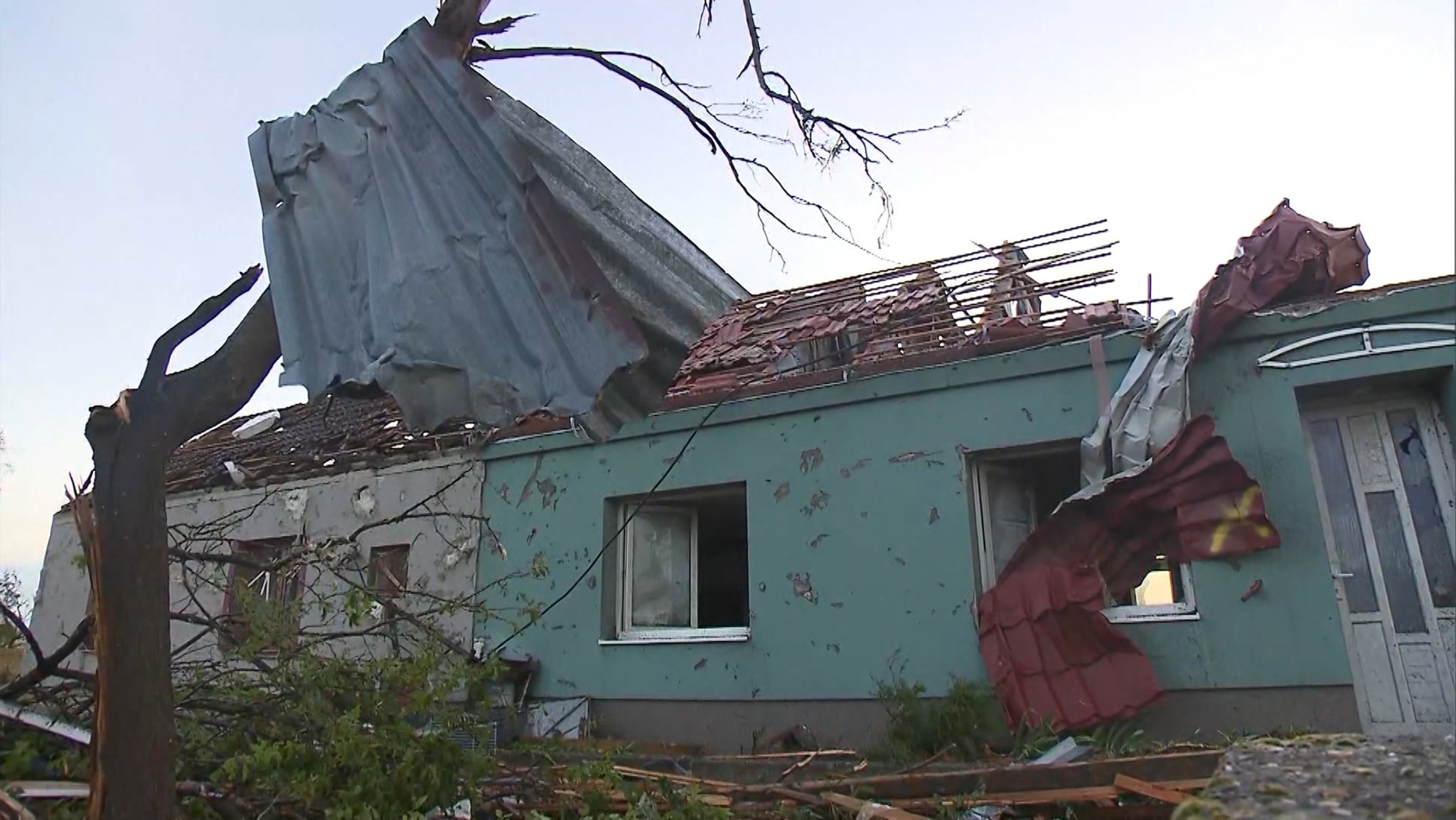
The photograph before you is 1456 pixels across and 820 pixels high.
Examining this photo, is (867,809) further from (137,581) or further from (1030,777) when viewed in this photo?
(137,581)

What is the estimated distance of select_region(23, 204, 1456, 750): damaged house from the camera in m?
5.84

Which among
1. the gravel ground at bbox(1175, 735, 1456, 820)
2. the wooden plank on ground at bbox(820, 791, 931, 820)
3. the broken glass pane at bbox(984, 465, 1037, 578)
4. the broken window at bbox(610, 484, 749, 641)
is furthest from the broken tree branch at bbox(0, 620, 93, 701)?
the broken glass pane at bbox(984, 465, 1037, 578)

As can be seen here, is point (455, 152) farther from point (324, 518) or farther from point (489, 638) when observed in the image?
point (324, 518)

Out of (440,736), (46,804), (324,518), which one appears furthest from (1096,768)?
(324,518)

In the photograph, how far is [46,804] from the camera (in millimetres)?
3559

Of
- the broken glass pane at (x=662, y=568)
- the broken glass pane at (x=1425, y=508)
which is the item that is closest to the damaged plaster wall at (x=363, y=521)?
the broken glass pane at (x=662, y=568)

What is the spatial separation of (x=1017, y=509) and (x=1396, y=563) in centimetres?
244

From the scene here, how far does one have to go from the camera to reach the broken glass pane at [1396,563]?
584 cm

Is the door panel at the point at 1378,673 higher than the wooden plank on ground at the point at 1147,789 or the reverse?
higher

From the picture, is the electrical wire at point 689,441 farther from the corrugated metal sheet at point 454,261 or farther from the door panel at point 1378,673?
the corrugated metal sheet at point 454,261

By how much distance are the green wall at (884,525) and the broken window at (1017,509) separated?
196mm

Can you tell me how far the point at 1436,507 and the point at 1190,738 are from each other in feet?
7.21

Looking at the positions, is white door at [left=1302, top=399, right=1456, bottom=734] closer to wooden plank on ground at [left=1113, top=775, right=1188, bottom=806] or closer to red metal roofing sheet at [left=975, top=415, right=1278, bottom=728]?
red metal roofing sheet at [left=975, top=415, right=1278, bottom=728]

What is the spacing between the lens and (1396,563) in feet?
19.5
